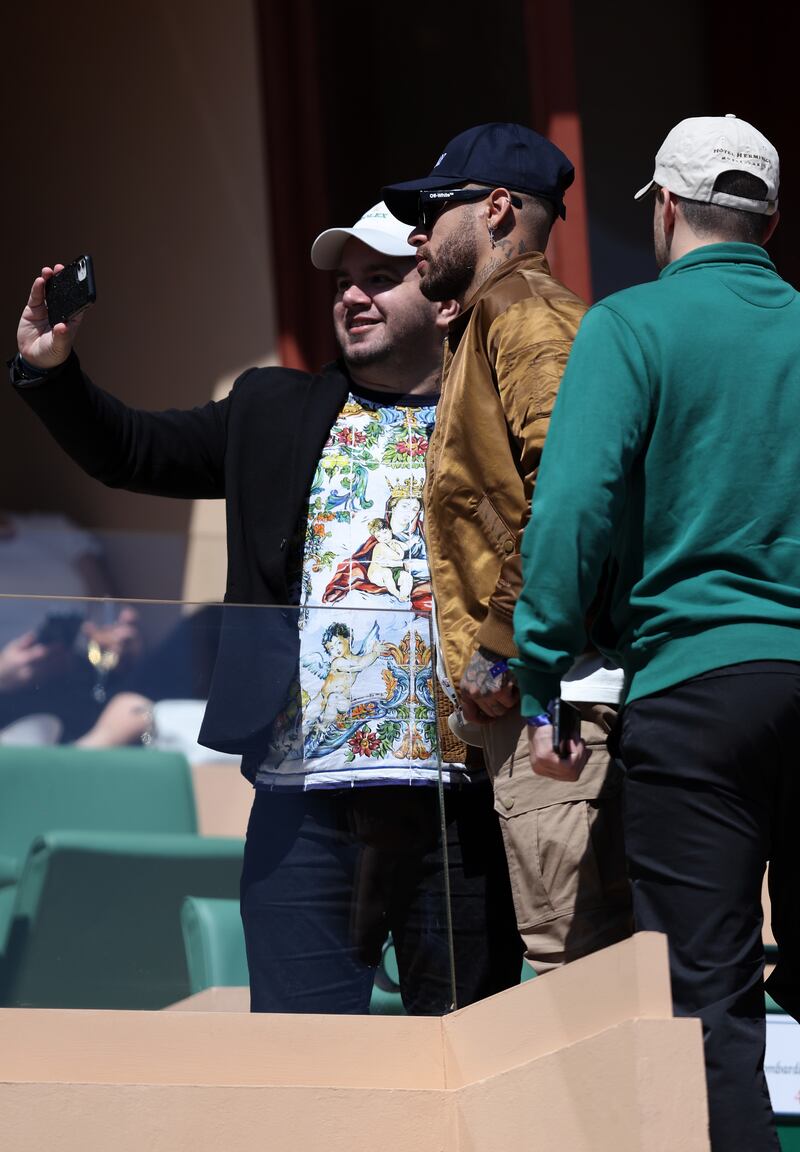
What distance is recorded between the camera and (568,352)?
2.50 meters

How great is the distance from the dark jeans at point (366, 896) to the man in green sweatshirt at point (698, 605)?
498 mm

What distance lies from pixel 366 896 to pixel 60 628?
24.8 inches

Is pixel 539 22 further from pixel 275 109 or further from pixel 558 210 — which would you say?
pixel 558 210

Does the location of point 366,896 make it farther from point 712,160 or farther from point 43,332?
point 712,160

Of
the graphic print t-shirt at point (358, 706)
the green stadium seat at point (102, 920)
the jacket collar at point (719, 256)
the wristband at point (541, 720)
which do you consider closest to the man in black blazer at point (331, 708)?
the graphic print t-shirt at point (358, 706)

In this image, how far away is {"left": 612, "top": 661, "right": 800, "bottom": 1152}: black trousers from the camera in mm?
2197

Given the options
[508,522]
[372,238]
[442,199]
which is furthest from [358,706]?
[372,238]

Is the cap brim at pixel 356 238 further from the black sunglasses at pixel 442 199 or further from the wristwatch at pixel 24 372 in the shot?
the wristwatch at pixel 24 372

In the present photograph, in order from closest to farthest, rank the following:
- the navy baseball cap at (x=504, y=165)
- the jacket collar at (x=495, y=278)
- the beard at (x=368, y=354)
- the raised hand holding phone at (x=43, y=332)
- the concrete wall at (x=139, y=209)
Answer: the jacket collar at (x=495, y=278) → the navy baseball cap at (x=504, y=165) → the raised hand holding phone at (x=43, y=332) → the beard at (x=368, y=354) → the concrete wall at (x=139, y=209)

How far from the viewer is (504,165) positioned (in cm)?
280

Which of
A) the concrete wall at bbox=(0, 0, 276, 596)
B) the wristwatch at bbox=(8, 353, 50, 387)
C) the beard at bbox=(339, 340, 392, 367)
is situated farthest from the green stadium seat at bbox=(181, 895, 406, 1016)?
the concrete wall at bbox=(0, 0, 276, 596)

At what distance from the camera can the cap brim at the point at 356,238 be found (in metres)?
3.24

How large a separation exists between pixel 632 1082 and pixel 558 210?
4.72 feet

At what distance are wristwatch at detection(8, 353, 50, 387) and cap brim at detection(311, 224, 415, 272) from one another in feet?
1.87
